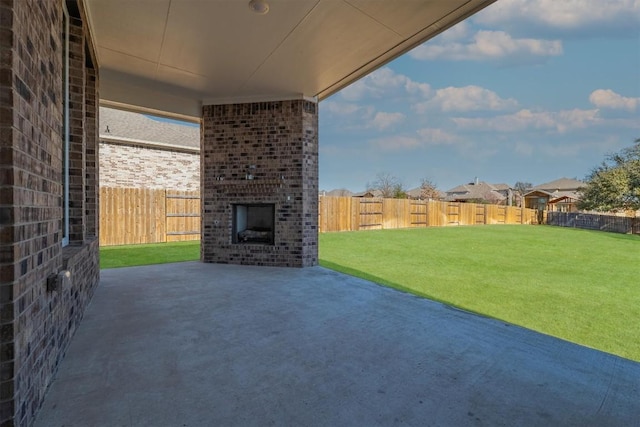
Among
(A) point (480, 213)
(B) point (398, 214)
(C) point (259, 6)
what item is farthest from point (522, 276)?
(A) point (480, 213)

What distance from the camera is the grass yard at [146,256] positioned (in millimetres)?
6410

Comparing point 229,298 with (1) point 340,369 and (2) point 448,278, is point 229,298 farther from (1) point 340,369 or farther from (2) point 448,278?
(2) point 448,278

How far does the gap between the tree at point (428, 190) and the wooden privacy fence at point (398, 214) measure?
7.48 metres

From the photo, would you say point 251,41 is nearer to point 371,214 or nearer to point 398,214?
point 371,214

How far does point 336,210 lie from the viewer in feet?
42.7

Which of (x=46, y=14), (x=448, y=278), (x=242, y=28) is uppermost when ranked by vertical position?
(x=242, y=28)

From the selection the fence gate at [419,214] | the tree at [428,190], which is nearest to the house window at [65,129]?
the fence gate at [419,214]

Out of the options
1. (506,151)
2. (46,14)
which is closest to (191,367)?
(46,14)

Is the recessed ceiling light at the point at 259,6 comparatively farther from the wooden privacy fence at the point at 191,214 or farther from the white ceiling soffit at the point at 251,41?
the wooden privacy fence at the point at 191,214

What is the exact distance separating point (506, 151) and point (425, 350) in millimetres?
49917

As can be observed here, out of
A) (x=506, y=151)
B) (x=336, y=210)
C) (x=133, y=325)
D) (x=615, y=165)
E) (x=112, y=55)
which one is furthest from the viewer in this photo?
(x=506, y=151)

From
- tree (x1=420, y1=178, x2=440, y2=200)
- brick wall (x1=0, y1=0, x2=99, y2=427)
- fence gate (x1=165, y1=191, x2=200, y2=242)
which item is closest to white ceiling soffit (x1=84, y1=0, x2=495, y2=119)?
brick wall (x1=0, y1=0, x2=99, y2=427)

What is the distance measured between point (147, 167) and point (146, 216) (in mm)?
2564

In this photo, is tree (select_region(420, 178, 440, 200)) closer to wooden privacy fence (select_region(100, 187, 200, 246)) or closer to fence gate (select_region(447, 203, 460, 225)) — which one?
fence gate (select_region(447, 203, 460, 225))
